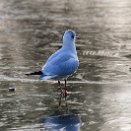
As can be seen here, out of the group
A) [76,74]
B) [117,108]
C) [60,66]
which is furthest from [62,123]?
[76,74]

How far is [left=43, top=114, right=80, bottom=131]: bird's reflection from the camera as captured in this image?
25.4ft

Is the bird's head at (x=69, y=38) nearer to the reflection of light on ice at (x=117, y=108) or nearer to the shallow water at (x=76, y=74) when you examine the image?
the shallow water at (x=76, y=74)

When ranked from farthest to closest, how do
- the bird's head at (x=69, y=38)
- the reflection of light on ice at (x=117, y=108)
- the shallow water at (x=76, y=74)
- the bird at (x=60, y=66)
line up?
1. the bird's head at (x=69, y=38)
2. the bird at (x=60, y=66)
3. the shallow water at (x=76, y=74)
4. the reflection of light on ice at (x=117, y=108)

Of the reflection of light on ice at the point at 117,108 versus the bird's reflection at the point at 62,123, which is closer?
the bird's reflection at the point at 62,123

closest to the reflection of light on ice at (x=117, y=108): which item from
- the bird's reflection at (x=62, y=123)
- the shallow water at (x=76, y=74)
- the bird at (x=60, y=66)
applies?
the shallow water at (x=76, y=74)

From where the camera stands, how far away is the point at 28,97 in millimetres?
9680

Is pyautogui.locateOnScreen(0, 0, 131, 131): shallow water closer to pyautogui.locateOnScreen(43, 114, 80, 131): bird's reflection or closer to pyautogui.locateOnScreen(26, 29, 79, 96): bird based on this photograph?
pyautogui.locateOnScreen(43, 114, 80, 131): bird's reflection

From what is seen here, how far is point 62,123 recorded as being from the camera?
805 centimetres

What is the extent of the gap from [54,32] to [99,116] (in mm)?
9430

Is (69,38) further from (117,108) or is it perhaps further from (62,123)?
(62,123)

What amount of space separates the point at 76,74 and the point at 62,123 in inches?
144

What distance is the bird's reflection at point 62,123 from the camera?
775 centimetres

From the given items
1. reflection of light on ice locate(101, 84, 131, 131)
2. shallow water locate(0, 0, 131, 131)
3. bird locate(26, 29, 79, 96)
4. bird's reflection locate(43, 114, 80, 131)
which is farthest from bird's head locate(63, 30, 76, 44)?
bird's reflection locate(43, 114, 80, 131)

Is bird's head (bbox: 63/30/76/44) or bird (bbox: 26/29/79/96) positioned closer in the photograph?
bird (bbox: 26/29/79/96)
